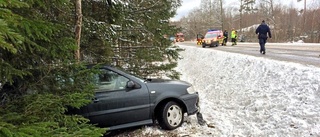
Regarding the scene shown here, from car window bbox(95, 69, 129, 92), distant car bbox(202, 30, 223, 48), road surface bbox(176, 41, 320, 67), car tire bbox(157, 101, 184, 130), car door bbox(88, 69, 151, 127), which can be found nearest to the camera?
car door bbox(88, 69, 151, 127)

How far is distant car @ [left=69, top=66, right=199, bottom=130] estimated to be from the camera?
15.9 feet

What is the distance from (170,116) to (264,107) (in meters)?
2.61

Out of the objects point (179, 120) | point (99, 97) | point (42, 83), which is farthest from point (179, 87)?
point (42, 83)

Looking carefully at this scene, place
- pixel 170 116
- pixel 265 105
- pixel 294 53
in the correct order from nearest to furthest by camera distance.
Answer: pixel 170 116 < pixel 265 105 < pixel 294 53

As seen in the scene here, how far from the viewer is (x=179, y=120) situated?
5.44 metres

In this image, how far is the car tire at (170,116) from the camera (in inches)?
206

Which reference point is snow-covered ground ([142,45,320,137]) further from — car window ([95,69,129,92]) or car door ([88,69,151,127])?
car window ([95,69,129,92])

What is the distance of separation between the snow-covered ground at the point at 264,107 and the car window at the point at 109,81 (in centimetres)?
115

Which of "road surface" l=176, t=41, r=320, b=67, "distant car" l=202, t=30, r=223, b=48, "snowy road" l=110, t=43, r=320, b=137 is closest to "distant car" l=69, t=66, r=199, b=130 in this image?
"snowy road" l=110, t=43, r=320, b=137

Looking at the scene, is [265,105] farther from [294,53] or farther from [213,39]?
[213,39]

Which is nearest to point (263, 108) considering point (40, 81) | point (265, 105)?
point (265, 105)

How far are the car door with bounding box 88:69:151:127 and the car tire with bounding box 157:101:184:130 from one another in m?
0.30

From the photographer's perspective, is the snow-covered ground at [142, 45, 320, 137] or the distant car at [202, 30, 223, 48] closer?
the snow-covered ground at [142, 45, 320, 137]

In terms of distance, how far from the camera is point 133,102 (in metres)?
5.03
